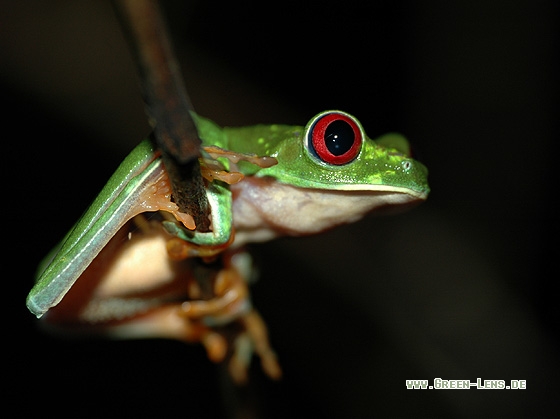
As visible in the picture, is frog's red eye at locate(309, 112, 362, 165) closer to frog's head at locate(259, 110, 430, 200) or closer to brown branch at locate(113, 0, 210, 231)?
frog's head at locate(259, 110, 430, 200)

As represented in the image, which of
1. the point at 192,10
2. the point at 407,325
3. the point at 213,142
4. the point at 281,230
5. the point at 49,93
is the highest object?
the point at 192,10

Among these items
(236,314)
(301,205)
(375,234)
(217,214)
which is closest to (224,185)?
(217,214)

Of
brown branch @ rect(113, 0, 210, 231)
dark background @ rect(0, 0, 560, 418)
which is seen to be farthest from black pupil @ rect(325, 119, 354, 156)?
dark background @ rect(0, 0, 560, 418)

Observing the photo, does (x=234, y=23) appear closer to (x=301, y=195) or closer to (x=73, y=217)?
(x=73, y=217)

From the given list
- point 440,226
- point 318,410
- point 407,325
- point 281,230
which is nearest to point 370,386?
point 318,410

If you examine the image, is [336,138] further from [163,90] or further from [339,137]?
[163,90]

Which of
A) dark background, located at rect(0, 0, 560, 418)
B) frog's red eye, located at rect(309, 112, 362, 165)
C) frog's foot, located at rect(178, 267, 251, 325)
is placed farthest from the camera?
dark background, located at rect(0, 0, 560, 418)
